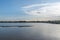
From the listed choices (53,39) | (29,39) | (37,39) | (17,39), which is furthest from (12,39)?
(53,39)

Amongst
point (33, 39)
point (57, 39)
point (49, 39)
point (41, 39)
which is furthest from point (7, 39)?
point (57, 39)

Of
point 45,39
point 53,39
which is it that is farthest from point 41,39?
point 53,39

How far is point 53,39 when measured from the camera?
1051 centimetres

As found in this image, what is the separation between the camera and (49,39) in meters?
10.5

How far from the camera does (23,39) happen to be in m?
10.5

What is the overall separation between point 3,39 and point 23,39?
178 centimetres

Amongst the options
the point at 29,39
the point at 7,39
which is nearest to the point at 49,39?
the point at 29,39

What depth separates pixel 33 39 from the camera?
34.1ft

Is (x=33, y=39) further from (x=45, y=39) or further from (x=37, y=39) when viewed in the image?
(x=45, y=39)

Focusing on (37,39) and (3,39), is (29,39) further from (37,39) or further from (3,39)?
(3,39)

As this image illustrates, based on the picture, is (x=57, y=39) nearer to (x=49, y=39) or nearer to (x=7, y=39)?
(x=49, y=39)

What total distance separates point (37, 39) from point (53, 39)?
1451mm

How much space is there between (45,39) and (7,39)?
341 cm

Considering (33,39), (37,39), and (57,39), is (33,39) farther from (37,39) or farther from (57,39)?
(57,39)
